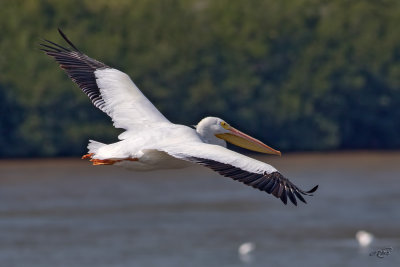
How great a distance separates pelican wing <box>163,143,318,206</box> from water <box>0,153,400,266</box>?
15220mm

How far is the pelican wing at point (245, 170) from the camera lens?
9.54 meters

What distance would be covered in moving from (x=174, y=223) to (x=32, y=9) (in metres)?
23.8

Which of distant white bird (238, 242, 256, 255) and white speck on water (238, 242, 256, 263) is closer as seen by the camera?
white speck on water (238, 242, 256, 263)

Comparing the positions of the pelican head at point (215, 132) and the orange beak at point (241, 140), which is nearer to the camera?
the pelican head at point (215, 132)

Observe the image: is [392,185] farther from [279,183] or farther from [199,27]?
[279,183]

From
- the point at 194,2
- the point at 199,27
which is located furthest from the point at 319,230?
the point at 194,2

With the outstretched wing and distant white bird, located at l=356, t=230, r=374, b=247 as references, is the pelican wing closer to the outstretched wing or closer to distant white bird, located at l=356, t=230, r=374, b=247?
the outstretched wing

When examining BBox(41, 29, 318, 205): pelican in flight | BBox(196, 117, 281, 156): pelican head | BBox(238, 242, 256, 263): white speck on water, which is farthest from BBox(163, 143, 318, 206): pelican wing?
BBox(238, 242, 256, 263): white speck on water

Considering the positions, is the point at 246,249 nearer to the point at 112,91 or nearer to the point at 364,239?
the point at 364,239

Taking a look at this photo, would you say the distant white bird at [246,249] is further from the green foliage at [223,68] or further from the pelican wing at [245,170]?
the green foliage at [223,68]

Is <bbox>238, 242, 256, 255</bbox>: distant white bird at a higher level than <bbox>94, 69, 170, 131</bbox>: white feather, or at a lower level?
lower

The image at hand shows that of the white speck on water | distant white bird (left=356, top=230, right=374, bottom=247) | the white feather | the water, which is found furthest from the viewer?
distant white bird (left=356, top=230, right=374, bottom=247)

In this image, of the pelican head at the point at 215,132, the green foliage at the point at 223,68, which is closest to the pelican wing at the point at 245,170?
the pelican head at the point at 215,132

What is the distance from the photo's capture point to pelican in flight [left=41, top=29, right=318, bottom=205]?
9.65m
